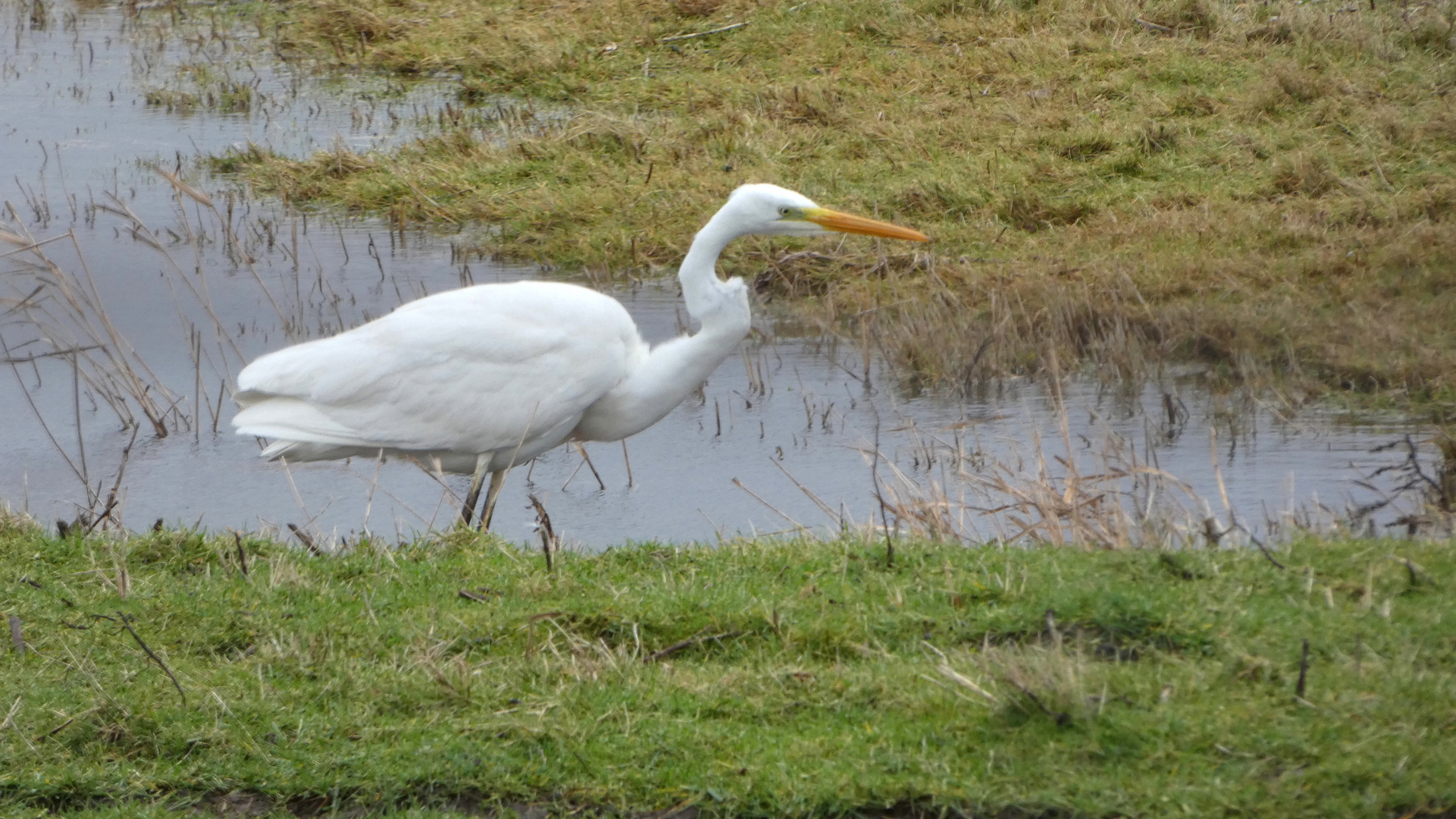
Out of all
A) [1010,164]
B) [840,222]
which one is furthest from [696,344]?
[1010,164]

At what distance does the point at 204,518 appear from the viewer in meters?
6.50

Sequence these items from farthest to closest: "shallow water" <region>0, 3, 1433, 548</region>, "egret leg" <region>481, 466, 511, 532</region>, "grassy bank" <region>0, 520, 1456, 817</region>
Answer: "shallow water" <region>0, 3, 1433, 548</region>
"egret leg" <region>481, 466, 511, 532</region>
"grassy bank" <region>0, 520, 1456, 817</region>

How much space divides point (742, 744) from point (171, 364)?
578 centimetres

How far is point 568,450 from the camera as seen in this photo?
7.75 meters

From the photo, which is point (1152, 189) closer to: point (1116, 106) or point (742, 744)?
point (1116, 106)

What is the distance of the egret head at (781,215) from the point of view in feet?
20.4

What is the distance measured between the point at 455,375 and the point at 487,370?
136 mm

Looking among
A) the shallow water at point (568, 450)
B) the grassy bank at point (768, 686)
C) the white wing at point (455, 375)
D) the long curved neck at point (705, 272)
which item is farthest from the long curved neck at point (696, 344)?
the grassy bank at point (768, 686)

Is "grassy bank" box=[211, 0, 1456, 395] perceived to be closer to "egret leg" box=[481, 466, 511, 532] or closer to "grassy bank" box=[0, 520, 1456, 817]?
"egret leg" box=[481, 466, 511, 532]

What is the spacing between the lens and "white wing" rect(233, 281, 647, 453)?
598 centimetres

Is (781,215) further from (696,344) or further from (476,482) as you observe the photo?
(476,482)

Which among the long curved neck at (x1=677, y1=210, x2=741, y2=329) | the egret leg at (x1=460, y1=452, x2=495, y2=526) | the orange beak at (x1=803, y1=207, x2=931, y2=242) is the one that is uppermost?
the orange beak at (x1=803, y1=207, x2=931, y2=242)

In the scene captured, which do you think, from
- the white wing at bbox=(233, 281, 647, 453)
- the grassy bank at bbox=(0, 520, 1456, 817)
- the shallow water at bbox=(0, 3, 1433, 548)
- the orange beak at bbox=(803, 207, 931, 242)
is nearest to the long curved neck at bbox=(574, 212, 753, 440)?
the white wing at bbox=(233, 281, 647, 453)

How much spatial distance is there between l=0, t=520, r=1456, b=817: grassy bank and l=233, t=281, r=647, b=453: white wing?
1516 millimetres
